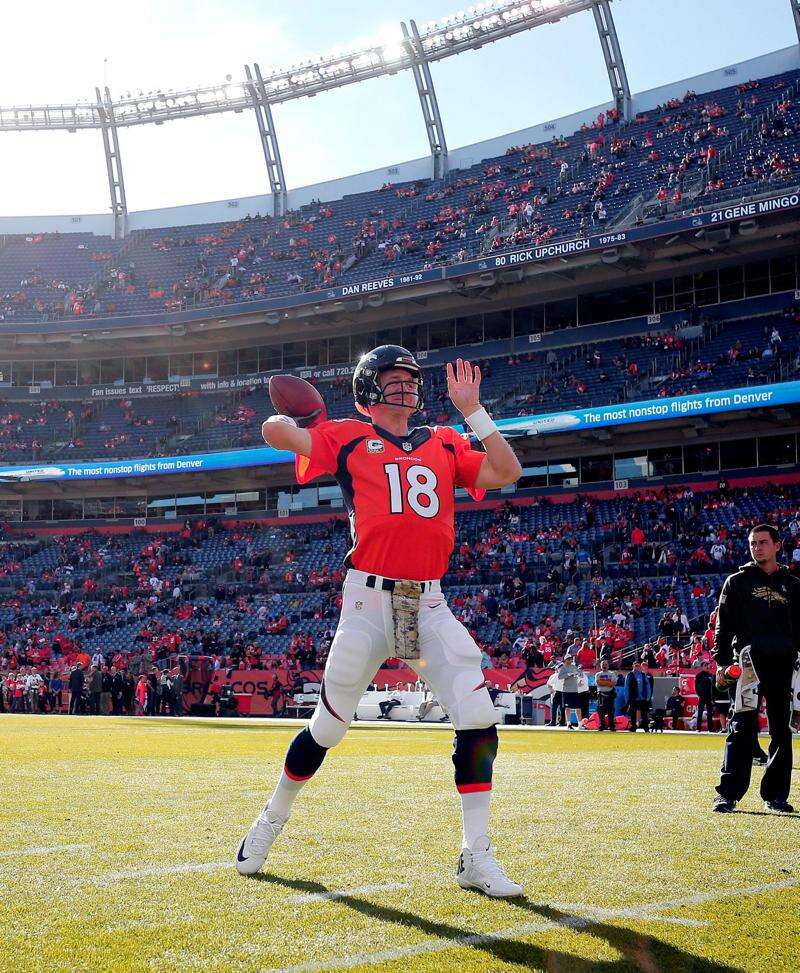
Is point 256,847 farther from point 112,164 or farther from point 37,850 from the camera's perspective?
point 112,164

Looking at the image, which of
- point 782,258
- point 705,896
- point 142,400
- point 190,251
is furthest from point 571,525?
point 705,896

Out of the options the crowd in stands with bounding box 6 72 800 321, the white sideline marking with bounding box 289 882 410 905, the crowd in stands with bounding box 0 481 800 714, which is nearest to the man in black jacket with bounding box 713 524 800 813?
the white sideline marking with bounding box 289 882 410 905

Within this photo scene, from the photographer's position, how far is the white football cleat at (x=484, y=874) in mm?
3971

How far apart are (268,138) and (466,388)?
48525 millimetres

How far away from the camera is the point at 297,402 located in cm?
524

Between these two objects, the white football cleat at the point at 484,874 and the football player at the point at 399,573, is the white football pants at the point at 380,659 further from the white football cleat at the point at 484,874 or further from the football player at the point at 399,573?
the white football cleat at the point at 484,874

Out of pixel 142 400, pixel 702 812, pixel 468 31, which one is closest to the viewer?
pixel 702 812

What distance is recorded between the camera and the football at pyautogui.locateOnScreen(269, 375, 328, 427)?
5215 millimetres

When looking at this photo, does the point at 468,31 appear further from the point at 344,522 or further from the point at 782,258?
the point at 344,522

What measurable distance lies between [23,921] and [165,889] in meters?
0.65

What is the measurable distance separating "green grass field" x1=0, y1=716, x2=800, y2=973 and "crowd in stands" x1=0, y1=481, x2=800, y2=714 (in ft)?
51.1

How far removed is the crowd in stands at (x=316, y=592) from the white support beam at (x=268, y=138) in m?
18.0

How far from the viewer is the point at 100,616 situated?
124 feet

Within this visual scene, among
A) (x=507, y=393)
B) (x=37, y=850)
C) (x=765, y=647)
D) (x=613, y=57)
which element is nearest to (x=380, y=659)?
(x=37, y=850)
